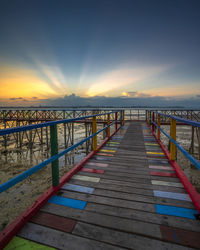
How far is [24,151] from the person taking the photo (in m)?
11.7

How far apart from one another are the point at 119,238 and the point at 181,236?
26.4 inches

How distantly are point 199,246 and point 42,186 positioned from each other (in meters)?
6.40

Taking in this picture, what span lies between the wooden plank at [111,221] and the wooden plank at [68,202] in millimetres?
85

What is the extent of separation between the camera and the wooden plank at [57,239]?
142 cm

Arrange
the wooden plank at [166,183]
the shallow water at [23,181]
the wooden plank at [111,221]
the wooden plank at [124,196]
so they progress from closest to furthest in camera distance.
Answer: the wooden plank at [111,221] < the wooden plank at [124,196] < the wooden plank at [166,183] < the shallow water at [23,181]

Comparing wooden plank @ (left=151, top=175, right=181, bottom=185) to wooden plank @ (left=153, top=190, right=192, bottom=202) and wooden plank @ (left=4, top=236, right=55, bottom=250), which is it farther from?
wooden plank @ (left=4, top=236, right=55, bottom=250)

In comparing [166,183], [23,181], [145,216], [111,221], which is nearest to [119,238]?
[111,221]

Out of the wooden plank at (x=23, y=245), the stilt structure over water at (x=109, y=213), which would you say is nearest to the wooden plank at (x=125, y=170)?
the stilt structure over water at (x=109, y=213)

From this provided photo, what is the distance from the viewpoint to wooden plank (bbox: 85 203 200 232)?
1659 mm

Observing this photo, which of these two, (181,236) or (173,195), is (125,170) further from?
(181,236)

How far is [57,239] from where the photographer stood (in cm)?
149

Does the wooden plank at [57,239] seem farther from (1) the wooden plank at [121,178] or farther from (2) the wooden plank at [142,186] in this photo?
(1) the wooden plank at [121,178]

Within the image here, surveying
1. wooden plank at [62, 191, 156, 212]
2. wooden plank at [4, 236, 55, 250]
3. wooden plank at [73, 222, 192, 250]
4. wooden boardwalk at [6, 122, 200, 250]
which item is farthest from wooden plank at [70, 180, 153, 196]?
wooden plank at [4, 236, 55, 250]

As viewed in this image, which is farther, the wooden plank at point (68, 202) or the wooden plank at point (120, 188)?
the wooden plank at point (120, 188)
